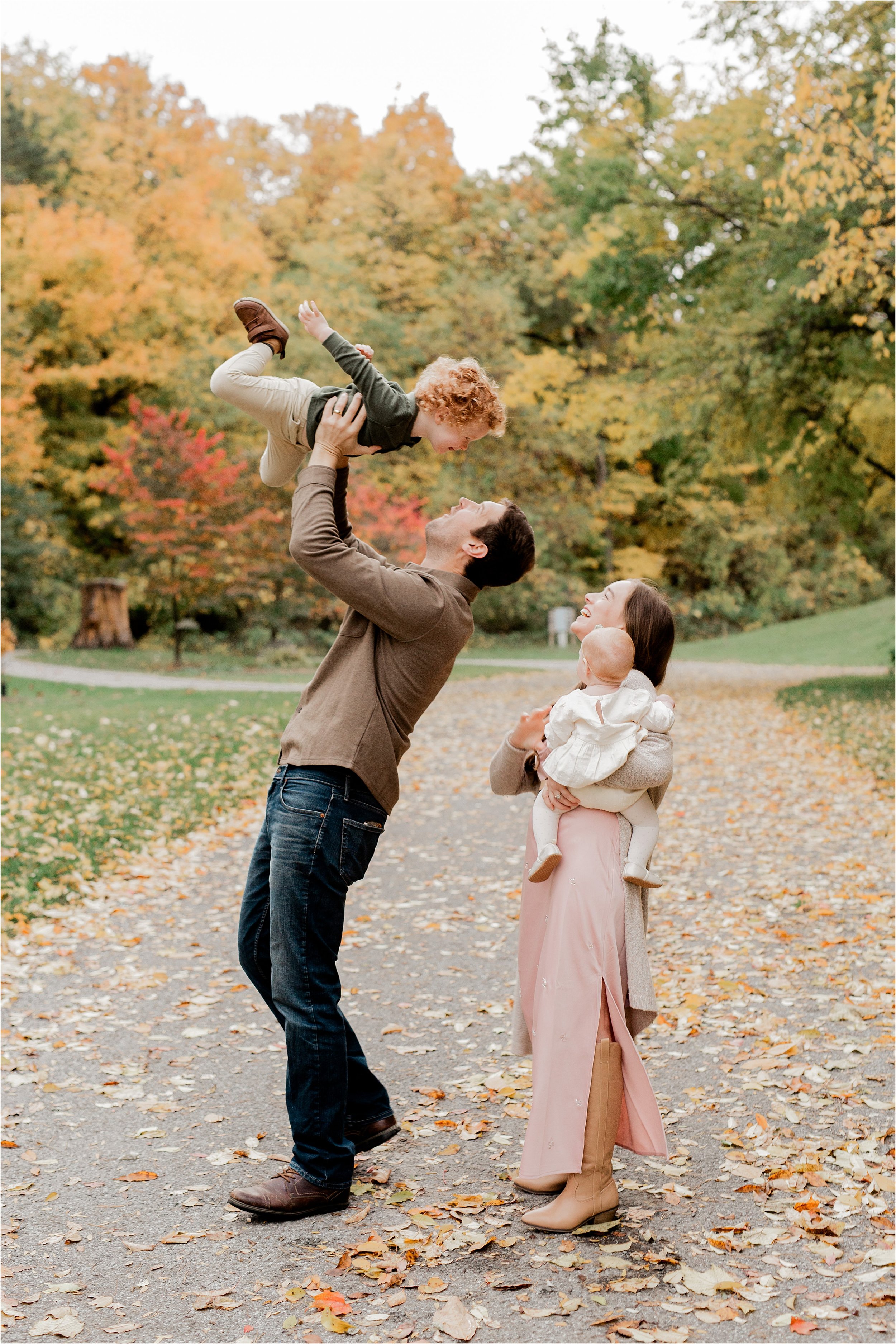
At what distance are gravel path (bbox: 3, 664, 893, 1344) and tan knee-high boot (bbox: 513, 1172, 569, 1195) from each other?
0.08 metres

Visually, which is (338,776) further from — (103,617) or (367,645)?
(103,617)

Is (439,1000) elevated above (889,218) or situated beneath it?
situated beneath

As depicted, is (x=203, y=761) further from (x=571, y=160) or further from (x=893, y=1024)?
(x=571, y=160)

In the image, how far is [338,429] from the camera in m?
2.97

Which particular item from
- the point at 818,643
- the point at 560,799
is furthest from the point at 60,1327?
the point at 818,643

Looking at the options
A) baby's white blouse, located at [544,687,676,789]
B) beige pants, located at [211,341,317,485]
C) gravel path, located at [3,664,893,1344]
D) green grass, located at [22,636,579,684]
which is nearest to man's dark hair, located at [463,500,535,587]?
baby's white blouse, located at [544,687,676,789]

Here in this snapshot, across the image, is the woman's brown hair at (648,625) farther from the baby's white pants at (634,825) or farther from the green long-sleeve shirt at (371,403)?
the green long-sleeve shirt at (371,403)

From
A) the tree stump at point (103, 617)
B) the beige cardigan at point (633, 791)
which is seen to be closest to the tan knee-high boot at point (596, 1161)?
the beige cardigan at point (633, 791)

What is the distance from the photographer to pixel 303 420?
3.00 m

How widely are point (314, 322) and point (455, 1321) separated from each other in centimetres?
248

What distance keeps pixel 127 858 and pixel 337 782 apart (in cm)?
477

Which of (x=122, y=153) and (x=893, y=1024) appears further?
(x=122, y=153)

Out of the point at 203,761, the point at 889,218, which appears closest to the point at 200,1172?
the point at 203,761

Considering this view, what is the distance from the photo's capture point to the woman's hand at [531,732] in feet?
10.8
